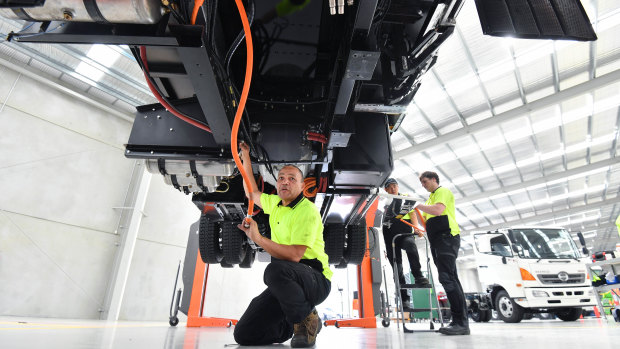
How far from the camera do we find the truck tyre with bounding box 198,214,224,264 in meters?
3.29

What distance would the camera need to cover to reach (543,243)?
6.48 meters

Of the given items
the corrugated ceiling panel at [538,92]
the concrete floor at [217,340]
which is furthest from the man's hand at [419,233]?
the corrugated ceiling panel at [538,92]

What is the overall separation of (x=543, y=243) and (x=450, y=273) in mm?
5067

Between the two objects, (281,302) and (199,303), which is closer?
(281,302)

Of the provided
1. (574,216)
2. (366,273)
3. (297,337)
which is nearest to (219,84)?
(297,337)

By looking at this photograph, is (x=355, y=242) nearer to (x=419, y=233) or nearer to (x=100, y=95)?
(x=419, y=233)

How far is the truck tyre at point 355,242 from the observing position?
3.50m

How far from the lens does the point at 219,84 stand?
1.58 m

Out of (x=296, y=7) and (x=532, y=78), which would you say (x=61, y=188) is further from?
(x=532, y=78)

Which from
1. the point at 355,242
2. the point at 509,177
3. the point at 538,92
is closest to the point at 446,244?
the point at 355,242

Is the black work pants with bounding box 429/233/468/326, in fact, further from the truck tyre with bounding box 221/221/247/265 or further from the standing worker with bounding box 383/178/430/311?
the truck tyre with bounding box 221/221/247/265

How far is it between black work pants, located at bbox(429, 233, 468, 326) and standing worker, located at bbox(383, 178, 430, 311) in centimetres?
50

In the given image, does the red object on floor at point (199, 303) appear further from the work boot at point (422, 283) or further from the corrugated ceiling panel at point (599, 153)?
the corrugated ceiling panel at point (599, 153)

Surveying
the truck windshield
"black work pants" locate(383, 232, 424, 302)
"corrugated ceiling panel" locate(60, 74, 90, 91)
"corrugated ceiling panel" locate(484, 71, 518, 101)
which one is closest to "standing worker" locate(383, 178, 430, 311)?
"black work pants" locate(383, 232, 424, 302)
